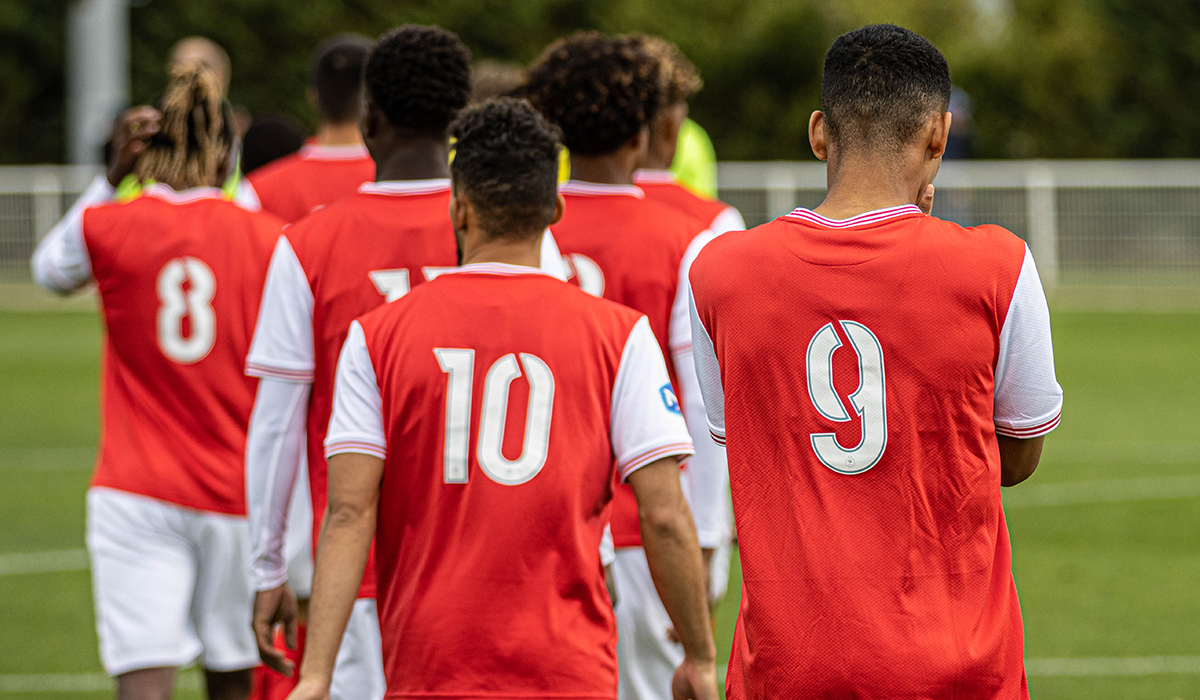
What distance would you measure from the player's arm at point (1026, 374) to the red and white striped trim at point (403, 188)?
1.85 m

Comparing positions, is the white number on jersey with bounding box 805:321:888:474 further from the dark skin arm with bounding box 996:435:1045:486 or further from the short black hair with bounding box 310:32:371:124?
the short black hair with bounding box 310:32:371:124

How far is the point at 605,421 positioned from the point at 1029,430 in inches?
38.1

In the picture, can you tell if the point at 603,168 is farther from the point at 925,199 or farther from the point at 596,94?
the point at 925,199

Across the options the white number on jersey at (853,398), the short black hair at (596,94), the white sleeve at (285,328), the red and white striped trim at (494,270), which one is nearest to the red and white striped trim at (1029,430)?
the white number on jersey at (853,398)

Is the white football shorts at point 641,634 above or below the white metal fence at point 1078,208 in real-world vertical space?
below

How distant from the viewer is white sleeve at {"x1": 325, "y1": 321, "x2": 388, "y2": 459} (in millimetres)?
3393

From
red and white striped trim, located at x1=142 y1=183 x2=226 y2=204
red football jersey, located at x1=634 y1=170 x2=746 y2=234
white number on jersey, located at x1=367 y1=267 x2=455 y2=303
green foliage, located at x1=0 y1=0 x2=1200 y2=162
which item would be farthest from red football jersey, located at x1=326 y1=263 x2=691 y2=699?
green foliage, located at x1=0 y1=0 x2=1200 y2=162

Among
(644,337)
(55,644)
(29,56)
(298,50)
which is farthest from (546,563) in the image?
(29,56)

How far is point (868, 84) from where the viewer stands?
296 cm

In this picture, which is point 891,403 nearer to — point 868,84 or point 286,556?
point 868,84

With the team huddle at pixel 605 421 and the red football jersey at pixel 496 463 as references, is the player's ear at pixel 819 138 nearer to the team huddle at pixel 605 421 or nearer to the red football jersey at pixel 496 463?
the team huddle at pixel 605 421

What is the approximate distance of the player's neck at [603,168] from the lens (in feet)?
15.4

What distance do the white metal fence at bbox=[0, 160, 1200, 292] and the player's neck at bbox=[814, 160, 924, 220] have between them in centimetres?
2162

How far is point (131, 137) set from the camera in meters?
5.16
